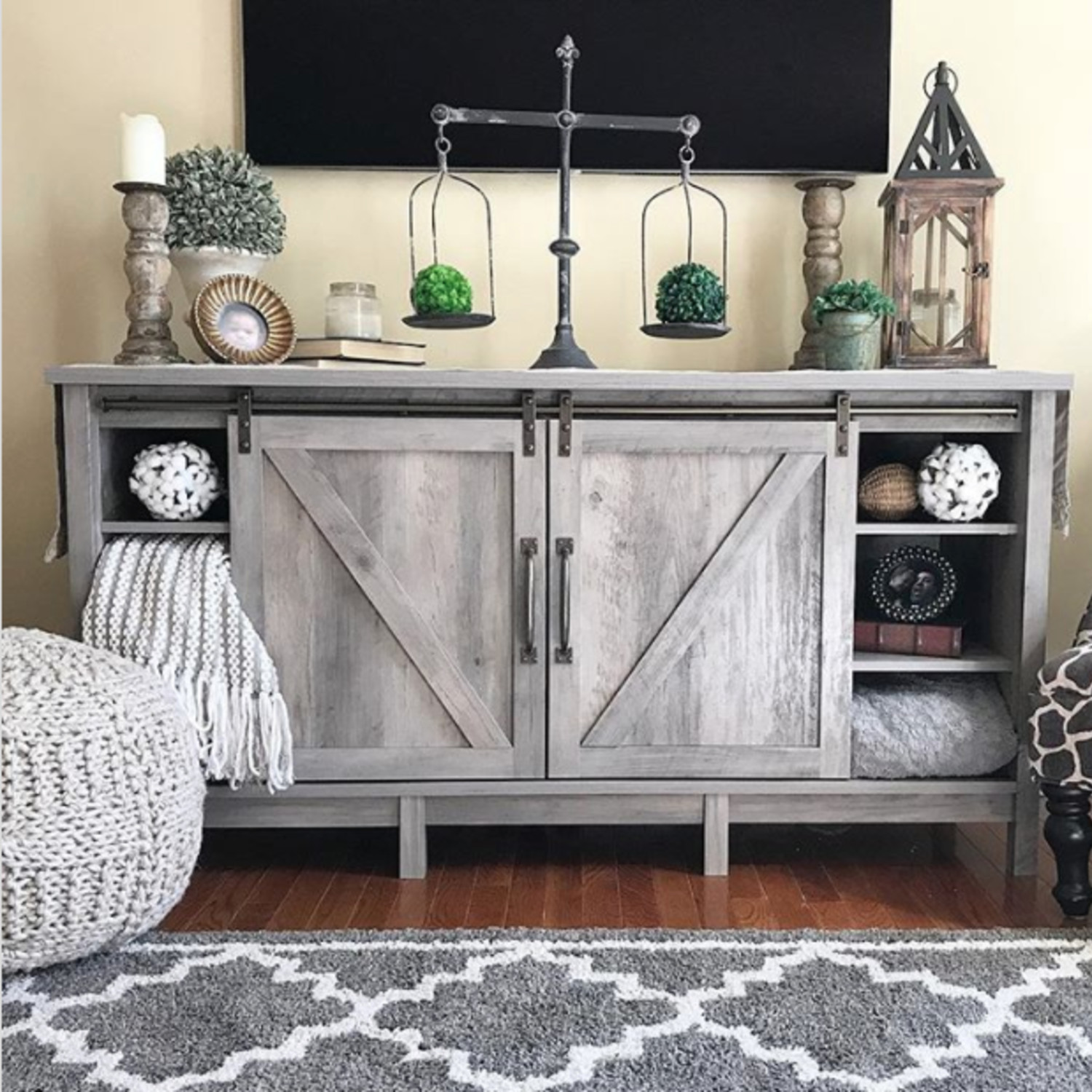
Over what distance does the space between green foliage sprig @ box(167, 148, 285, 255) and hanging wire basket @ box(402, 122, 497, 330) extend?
0.32m

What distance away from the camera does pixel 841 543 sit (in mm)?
2113

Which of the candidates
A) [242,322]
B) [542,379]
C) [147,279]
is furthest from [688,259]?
[147,279]

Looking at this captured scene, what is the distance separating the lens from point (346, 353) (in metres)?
2.22

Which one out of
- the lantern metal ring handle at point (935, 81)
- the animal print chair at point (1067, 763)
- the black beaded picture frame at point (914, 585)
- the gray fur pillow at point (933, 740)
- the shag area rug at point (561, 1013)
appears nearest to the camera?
the shag area rug at point (561, 1013)

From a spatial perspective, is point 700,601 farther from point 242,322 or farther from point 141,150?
point 141,150

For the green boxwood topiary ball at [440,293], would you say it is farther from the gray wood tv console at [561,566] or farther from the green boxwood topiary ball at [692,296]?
the green boxwood topiary ball at [692,296]

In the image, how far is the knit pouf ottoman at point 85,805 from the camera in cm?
161

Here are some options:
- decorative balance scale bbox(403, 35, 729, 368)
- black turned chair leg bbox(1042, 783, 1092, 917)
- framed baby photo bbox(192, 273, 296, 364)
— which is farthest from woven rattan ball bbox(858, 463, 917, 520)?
framed baby photo bbox(192, 273, 296, 364)

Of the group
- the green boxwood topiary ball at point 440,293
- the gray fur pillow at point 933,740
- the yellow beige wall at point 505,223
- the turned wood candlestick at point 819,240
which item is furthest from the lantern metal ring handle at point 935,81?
the gray fur pillow at point 933,740

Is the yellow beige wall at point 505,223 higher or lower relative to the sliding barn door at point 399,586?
higher

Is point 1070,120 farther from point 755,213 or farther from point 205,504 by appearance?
point 205,504

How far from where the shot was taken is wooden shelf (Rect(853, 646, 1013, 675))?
7.09 feet

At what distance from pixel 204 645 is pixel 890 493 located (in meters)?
1.26

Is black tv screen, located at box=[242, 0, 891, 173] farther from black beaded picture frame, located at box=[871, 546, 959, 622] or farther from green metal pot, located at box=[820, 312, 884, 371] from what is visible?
black beaded picture frame, located at box=[871, 546, 959, 622]
